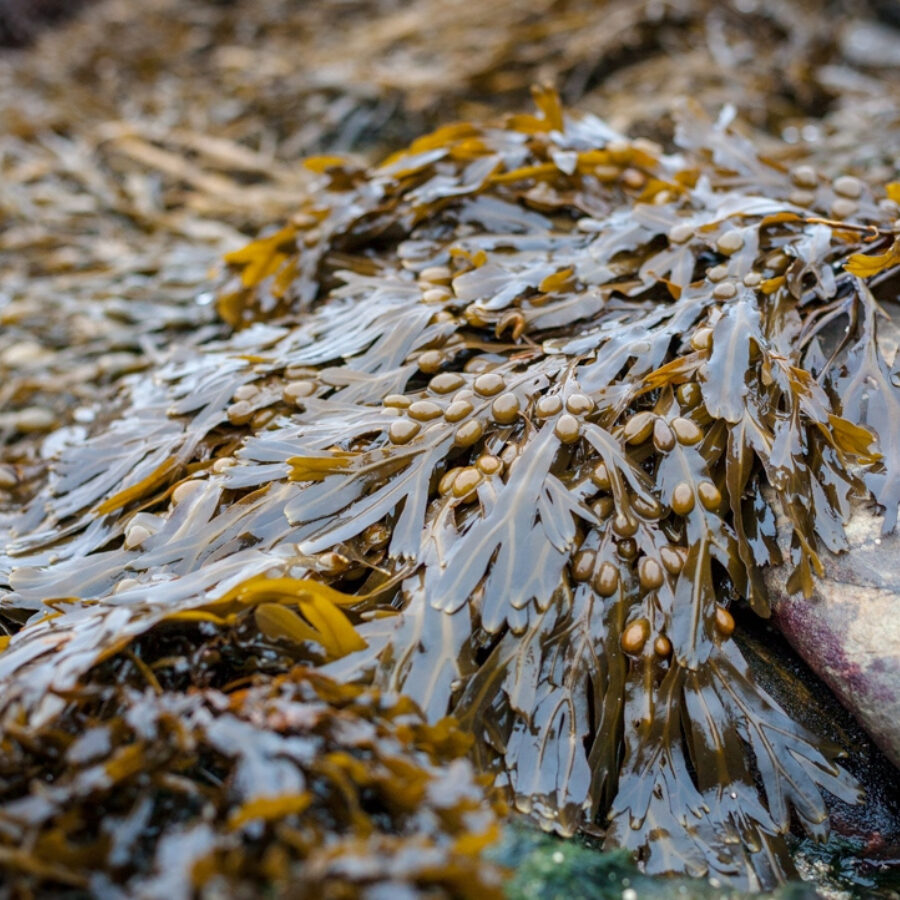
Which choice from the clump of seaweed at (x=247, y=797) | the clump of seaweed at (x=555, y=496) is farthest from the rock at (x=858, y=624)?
the clump of seaweed at (x=247, y=797)

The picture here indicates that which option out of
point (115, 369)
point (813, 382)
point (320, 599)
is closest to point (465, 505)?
point (320, 599)

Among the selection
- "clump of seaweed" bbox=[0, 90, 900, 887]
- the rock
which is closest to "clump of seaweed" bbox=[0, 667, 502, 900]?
"clump of seaweed" bbox=[0, 90, 900, 887]

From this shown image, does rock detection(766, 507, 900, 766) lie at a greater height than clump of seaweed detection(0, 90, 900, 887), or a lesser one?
lesser

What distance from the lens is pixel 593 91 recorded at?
384 cm

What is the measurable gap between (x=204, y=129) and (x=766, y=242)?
3.15 meters

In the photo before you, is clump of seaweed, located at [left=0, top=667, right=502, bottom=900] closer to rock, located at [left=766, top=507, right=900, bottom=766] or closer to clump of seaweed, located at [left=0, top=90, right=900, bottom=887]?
clump of seaweed, located at [left=0, top=90, right=900, bottom=887]

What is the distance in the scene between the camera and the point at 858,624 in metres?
1.33

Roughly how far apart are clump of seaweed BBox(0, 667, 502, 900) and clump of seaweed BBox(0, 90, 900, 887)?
12cm

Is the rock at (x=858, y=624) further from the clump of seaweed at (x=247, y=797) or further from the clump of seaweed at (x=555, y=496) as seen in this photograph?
the clump of seaweed at (x=247, y=797)

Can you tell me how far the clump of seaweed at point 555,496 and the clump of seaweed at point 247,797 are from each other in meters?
0.12

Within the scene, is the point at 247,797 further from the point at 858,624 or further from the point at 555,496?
the point at 858,624

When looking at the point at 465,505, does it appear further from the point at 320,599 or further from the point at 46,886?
the point at 46,886

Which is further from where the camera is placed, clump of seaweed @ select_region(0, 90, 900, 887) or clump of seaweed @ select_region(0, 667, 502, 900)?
clump of seaweed @ select_region(0, 90, 900, 887)

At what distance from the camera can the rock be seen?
4.25 ft
